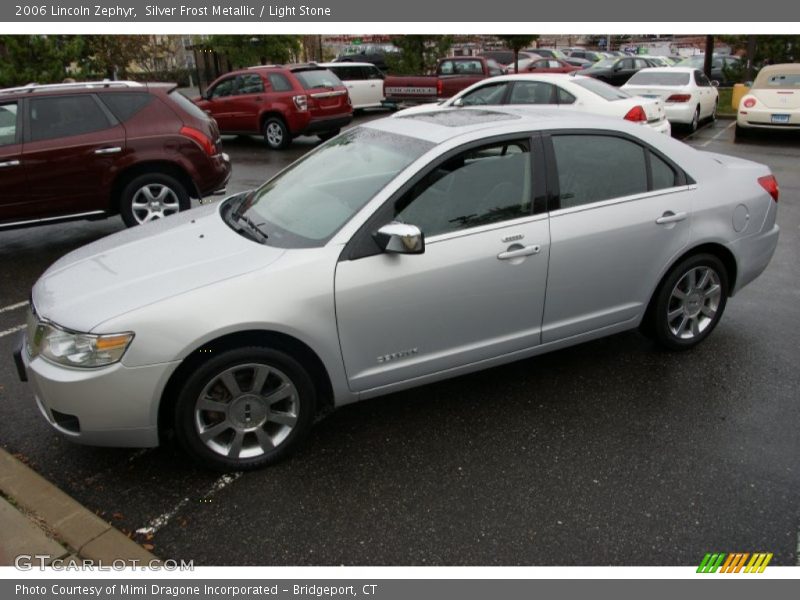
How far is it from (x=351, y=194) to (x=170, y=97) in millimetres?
4885

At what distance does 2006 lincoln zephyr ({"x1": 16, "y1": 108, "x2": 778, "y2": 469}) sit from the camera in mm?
3098

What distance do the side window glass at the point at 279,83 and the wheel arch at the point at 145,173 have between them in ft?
23.0

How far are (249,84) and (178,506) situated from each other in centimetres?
1263

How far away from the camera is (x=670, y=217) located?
4.13m

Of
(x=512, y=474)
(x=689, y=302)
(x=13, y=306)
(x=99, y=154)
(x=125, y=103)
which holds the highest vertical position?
(x=125, y=103)

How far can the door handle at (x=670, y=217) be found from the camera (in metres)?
4.10

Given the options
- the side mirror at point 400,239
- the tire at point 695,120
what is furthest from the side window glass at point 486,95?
the side mirror at point 400,239

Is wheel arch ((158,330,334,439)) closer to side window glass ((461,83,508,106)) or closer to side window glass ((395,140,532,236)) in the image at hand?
side window glass ((395,140,532,236))

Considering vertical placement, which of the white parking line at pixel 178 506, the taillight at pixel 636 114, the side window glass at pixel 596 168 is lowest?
the white parking line at pixel 178 506

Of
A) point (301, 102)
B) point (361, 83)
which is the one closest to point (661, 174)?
point (301, 102)

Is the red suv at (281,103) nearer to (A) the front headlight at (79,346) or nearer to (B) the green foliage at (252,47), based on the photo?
(B) the green foliage at (252,47)

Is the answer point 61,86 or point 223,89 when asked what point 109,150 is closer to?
point 61,86

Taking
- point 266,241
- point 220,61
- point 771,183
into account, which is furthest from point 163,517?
point 220,61
